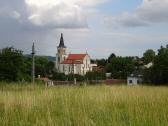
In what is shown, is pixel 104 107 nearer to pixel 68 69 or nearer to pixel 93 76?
pixel 93 76

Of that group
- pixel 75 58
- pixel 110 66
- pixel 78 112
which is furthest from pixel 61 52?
pixel 78 112

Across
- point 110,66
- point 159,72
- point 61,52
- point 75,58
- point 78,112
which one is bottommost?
point 78,112

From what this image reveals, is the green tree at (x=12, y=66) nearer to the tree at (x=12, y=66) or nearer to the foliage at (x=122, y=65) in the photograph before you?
the tree at (x=12, y=66)

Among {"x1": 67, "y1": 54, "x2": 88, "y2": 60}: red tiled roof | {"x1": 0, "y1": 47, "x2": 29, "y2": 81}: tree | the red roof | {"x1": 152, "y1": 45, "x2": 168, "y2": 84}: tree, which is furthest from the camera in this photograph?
{"x1": 67, "y1": 54, "x2": 88, "y2": 60}: red tiled roof

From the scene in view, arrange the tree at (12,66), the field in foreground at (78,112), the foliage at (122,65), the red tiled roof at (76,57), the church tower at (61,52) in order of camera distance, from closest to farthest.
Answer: the field in foreground at (78,112), the tree at (12,66), the foliage at (122,65), the red tiled roof at (76,57), the church tower at (61,52)

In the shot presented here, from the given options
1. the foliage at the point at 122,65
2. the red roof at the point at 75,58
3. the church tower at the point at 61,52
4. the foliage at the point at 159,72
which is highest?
the church tower at the point at 61,52

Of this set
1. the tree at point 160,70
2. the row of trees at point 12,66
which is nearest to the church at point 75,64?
the tree at point 160,70

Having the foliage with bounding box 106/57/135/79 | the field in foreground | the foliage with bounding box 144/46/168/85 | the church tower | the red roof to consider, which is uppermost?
the church tower

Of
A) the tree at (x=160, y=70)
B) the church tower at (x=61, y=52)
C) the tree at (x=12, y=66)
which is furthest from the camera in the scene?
the church tower at (x=61, y=52)

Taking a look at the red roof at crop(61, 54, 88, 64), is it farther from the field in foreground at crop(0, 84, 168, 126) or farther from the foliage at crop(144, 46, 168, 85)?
the field in foreground at crop(0, 84, 168, 126)

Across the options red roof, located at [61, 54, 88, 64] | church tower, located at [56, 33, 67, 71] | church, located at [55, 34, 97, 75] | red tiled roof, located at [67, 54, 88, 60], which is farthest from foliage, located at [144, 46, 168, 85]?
church tower, located at [56, 33, 67, 71]

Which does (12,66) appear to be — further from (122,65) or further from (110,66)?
(110,66)

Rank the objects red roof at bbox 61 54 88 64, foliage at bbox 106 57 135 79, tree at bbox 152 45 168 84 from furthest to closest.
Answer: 1. red roof at bbox 61 54 88 64
2. foliage at bbox 106 57 135 79
3. tree at bbox 152 45 168 84

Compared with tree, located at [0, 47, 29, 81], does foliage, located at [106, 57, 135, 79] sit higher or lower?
higher
